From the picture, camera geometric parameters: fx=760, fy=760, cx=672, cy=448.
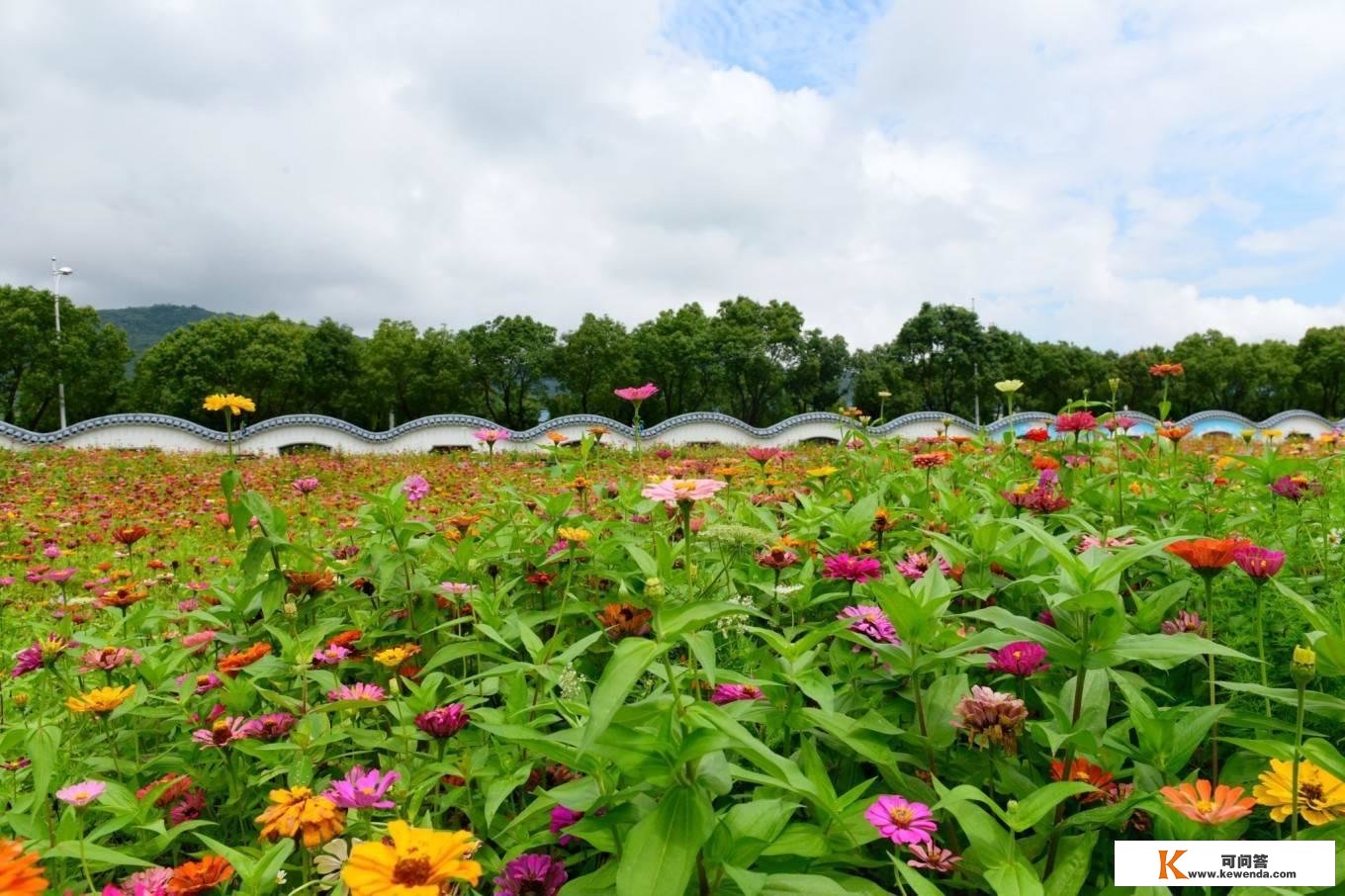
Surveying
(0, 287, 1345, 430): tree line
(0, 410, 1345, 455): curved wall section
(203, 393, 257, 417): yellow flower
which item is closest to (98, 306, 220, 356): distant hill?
(0, 287, 1345, 430): tree line

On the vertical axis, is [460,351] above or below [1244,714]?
above

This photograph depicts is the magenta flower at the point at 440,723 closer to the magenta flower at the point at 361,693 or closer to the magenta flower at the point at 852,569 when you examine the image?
the magenta flower at the point at 361,693

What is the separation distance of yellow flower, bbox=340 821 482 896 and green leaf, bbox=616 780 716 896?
148mm

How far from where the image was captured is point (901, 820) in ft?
3.01

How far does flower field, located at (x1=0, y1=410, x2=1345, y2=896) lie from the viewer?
87cm

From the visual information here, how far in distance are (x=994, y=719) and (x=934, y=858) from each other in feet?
0.64

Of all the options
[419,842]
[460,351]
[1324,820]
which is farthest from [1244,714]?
[460,351]

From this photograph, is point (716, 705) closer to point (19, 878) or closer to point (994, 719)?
point (994, 719)

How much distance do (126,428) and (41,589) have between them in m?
14.0

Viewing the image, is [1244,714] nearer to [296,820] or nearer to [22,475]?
[296,820]

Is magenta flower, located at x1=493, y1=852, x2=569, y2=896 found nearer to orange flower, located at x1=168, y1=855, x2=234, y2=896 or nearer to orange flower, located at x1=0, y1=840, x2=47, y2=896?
orange flower, located at x1=168, y1=855, x2=234, y2=896

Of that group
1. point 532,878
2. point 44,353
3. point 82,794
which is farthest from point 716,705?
point 44,353

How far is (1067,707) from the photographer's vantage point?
3.57ft

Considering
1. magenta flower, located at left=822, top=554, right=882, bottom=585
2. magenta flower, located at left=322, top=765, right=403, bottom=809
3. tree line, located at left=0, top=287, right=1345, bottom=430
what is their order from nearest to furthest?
magenta flower, located at left=322, top=765, right=403, bottom=809
magenta flower, located at left=822, top=554, right=882, bottom=585
tree line, located at left=0, top=287, right=1345, bottom=430
